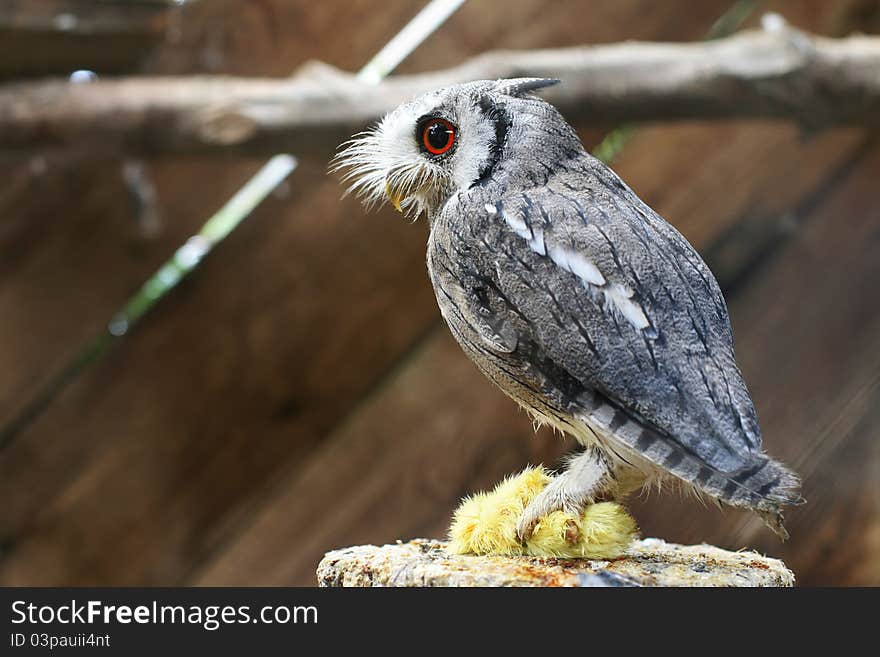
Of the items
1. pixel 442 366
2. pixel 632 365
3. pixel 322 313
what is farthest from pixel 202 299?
pixel 632 365

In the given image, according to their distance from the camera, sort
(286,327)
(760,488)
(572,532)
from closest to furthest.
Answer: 1. (760,488)
2. (572,532)
3. (286,327)

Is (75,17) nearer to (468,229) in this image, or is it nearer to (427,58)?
(427,58)

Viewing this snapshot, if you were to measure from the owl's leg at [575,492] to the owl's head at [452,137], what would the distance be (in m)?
0.32

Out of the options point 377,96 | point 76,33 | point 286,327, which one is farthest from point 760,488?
point 76,33

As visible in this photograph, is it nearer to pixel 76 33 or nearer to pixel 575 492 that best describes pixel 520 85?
pixel 575 492

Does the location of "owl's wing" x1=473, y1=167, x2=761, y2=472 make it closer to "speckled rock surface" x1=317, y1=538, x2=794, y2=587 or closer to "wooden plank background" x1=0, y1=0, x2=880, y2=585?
"speckled rock surface" x1=317, y1=538, x2=794, y2=587

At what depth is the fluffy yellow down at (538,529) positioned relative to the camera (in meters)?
0.94

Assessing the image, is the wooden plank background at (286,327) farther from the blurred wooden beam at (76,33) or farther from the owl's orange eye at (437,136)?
the owl's orange eye at (437,136)

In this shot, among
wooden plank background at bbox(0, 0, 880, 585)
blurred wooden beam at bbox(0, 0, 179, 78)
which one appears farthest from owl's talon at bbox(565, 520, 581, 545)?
blurred wooden beam at bbox(0, 0, 179, 78)

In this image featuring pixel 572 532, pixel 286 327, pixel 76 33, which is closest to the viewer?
pixel 572 532

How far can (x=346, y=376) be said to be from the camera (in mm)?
1782

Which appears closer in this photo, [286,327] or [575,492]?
[575,492]

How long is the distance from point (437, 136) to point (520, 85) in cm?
11

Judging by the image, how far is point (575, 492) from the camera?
0.95 m
